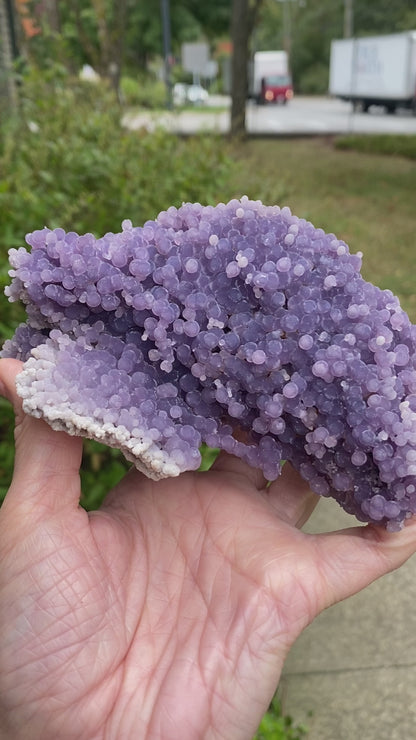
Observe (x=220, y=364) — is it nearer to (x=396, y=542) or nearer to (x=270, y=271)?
(x=270, y=271)

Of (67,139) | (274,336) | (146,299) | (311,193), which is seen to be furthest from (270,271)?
(311,193)

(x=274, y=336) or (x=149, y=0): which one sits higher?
(x=149, y=0)

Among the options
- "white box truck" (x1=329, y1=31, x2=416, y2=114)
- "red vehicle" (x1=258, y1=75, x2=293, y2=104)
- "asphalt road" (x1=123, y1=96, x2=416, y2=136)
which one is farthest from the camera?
"red vehicle" (x1=258, y1=75, x2=293, y2=104)

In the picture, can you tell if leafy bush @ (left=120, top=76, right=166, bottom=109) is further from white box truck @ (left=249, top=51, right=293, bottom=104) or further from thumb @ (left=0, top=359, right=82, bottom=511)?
white box truck @ (left=249, top=51, right=293, bottom=104)

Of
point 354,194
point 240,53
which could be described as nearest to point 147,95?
point 354,194

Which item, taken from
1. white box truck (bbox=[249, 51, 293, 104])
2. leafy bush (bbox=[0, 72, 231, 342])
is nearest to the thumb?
leafy bush (bbox=[0, 72, 231, 342])

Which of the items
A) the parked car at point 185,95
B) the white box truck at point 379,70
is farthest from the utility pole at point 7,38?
the white box truck at point 379,70
